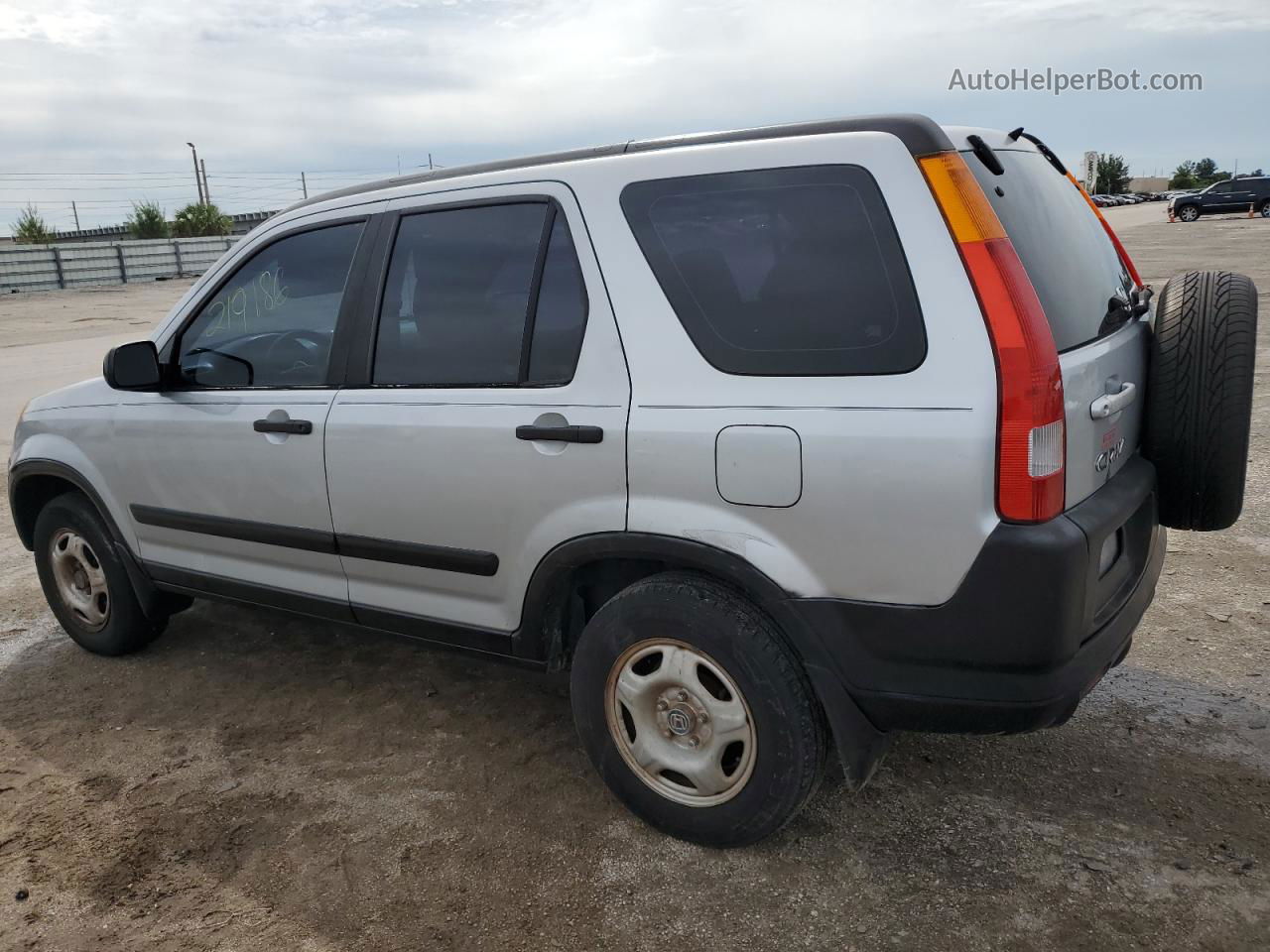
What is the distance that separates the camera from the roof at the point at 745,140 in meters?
2.29

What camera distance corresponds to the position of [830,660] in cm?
240

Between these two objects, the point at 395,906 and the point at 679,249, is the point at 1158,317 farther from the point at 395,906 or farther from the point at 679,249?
the point at 395,906

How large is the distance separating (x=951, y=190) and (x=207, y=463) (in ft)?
8.55

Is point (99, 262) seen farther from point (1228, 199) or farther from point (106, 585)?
point (1228, 199)

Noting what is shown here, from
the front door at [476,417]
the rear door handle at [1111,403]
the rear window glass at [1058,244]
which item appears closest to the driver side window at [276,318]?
the front door at [476,417]

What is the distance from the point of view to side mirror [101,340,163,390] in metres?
3.46

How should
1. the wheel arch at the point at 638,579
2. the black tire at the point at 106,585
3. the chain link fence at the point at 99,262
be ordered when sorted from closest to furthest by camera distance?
the wheel arch at the point at 638,579 → the black tire at the point at 106,585 → the chain link fence at the point at 99,262

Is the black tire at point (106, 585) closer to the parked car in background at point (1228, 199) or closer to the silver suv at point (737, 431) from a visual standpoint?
the silver suv at point (737, 431)

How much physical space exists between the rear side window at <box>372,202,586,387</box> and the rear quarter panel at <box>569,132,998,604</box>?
216 mm

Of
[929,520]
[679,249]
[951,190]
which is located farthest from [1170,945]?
[679,249]

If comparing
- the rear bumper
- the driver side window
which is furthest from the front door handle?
the rear bumper

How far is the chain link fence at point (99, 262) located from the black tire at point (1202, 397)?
3319 centimetres

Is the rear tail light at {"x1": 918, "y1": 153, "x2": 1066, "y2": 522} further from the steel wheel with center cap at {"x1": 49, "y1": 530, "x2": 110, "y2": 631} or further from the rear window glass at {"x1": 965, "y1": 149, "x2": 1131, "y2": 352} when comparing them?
the steel wheel with center cap at {"x1": 49, "y1": 530, "x2": 110, "y2": 631}

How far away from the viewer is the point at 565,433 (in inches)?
105
